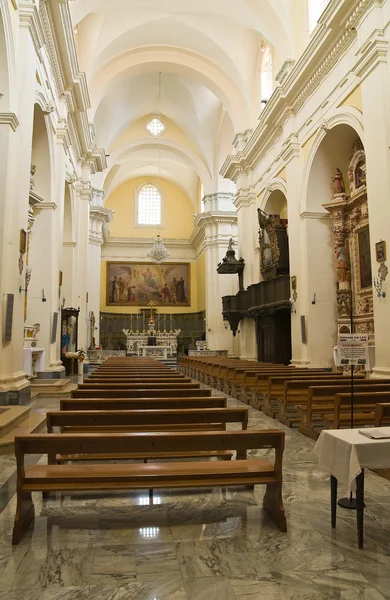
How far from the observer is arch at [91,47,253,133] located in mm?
18312

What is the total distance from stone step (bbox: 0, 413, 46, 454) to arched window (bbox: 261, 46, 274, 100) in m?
14.2

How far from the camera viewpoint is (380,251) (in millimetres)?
8445

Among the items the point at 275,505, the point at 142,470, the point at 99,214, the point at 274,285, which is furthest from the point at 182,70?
the point at 275,505

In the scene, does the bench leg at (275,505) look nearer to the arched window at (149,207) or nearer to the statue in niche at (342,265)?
the statue in niche at (342,265)

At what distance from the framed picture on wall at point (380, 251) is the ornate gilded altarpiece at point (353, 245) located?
2811 mm

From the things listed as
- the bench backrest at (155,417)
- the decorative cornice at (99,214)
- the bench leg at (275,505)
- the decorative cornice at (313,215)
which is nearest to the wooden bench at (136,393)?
the bench backrest at (155,417)

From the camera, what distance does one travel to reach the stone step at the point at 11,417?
5562 millimetres

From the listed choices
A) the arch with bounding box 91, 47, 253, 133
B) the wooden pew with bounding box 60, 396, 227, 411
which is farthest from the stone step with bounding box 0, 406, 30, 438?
the arch with bounding box 91, 47, 253, 133

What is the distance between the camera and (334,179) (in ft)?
41.3

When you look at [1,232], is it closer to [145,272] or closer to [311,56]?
[311,56]

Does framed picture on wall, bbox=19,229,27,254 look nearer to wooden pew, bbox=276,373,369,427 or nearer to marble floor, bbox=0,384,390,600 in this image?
wooden pew, bbox=276,373,369,427

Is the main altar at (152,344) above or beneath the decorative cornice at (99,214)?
beneath

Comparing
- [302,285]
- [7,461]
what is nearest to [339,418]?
[7,461]

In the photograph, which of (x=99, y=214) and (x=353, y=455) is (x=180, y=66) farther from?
(x=353, y=455)
